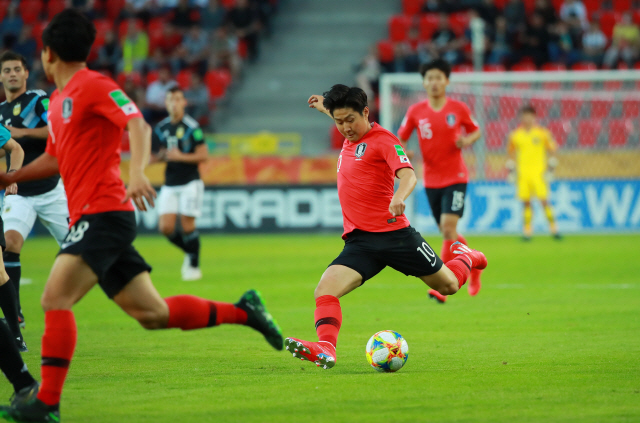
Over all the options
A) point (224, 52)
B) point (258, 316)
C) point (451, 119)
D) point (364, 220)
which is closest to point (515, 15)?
point (224, 52)

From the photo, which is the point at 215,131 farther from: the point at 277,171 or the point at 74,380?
the point at 74,380

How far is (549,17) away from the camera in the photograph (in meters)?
21.5

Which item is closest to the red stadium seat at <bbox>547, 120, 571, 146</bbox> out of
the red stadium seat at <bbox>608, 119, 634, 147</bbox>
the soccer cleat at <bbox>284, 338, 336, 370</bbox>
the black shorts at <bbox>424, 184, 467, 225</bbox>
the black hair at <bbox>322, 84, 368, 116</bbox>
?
the red stadium seat at <bbox>608, 119, 634, 147</bbox>

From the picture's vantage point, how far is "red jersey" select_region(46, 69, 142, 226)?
4523 mm

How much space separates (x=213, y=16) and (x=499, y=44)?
8.25m

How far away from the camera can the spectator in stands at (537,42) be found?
2112 centimetres

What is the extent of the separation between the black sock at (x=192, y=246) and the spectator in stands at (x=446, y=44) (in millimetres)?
11156

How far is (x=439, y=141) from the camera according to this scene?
9.50 metres

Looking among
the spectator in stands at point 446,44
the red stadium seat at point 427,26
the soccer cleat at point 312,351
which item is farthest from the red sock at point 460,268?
the red stadium seat at point 427,26

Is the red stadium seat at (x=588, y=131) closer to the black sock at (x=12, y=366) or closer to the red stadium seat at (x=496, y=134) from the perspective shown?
the red stadium seat at (x=496, y=134)

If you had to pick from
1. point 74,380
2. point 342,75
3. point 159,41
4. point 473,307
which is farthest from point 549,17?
point 74,380

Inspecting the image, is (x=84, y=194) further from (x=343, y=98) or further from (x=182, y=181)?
(x=182, y=181)

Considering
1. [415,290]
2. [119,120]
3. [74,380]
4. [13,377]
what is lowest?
[415,290]

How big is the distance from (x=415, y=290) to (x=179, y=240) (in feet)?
11.1
